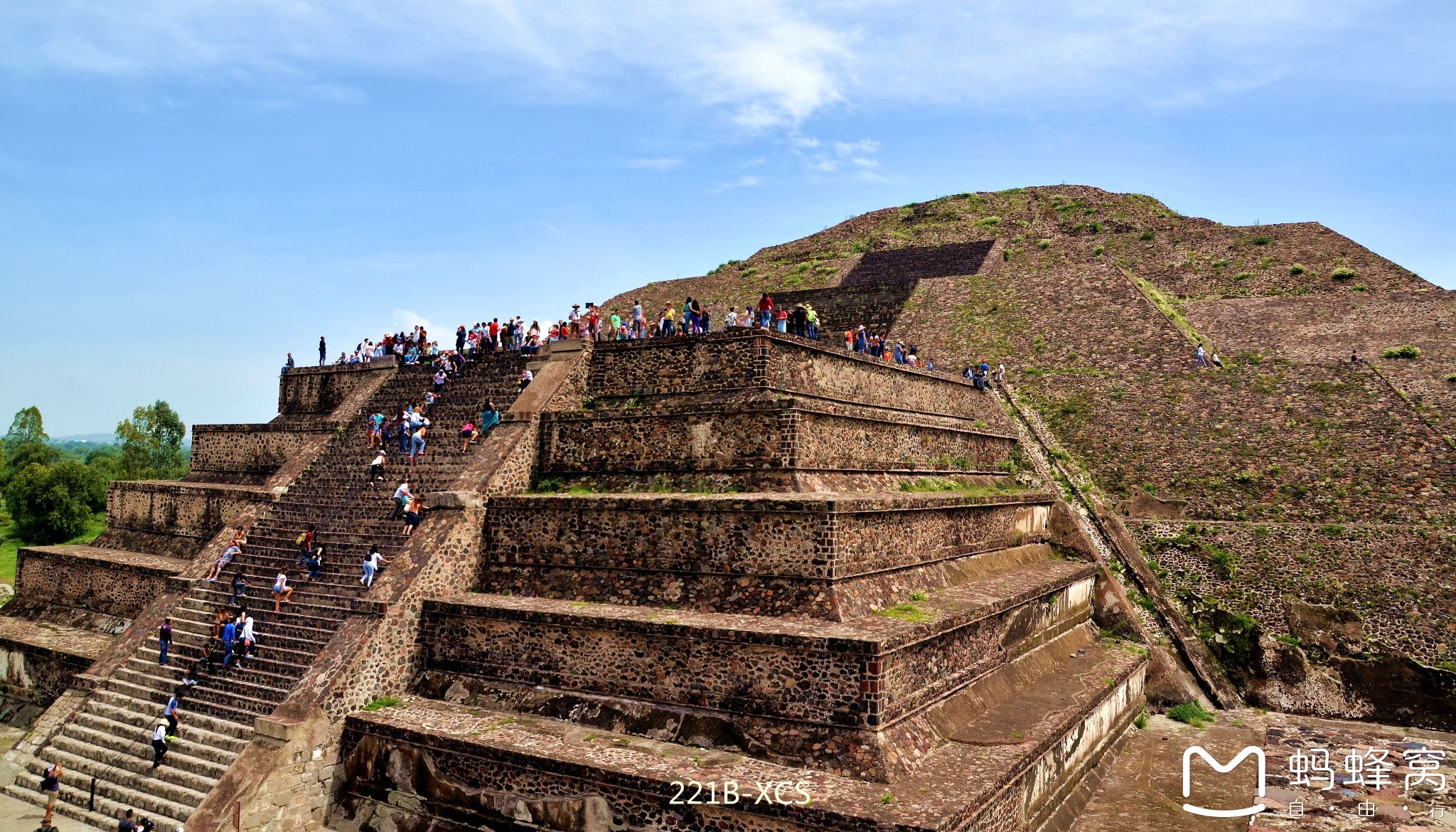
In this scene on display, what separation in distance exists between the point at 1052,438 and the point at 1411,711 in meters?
7.95

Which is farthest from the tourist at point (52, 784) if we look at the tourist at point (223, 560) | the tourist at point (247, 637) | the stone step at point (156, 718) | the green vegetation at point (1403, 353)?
the green vegetation at point (1403, 353)

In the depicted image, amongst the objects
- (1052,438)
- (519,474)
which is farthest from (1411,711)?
(519,474)

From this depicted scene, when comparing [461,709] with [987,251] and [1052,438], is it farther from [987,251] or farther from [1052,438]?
[987,251]

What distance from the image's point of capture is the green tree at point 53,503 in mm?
31438

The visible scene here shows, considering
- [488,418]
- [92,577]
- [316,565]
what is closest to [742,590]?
[488,418]

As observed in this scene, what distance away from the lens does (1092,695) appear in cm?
→ 1161

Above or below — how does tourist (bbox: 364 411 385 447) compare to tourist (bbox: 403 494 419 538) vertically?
above

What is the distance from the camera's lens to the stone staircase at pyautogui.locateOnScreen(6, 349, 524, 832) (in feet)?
33.8

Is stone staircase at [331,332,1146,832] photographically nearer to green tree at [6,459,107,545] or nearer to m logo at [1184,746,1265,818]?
m logo at [1184,746,1265,818]

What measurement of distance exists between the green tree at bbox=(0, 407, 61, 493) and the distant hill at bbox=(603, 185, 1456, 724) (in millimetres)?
31378

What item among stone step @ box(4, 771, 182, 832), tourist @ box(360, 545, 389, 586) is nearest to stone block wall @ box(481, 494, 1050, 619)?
tourist @ box(360, 545, 389, 586)

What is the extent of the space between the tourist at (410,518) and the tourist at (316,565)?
3.82 feet

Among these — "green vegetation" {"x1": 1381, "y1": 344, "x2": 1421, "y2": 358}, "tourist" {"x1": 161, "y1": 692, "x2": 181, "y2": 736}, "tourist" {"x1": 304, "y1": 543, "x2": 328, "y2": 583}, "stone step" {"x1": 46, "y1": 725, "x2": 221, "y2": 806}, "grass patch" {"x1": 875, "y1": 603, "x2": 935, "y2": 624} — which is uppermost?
"green vegetation" {"x1": 1381, "y1": 344, "x2": 1421, "y2": 358}

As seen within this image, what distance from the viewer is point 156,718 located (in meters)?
11.2
